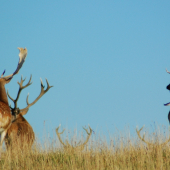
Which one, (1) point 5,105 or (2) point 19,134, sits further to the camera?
(2) point 19,134

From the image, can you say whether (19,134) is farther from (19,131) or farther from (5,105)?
(5,105)

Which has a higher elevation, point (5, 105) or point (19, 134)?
point (5, 105)

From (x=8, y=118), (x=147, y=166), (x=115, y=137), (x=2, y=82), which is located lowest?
(x=147, y=166)

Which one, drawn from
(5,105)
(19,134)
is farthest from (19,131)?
(5,105)

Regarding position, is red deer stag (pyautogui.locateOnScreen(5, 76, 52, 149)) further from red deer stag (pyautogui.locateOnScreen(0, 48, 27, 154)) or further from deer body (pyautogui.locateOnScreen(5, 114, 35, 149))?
red deer stag (pyautogui.locateOnScreen(0, 48, 27, 154))

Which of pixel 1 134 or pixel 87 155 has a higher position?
pixel 1 134

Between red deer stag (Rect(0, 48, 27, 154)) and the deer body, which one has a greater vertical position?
red deer stag (Rect(0, 48, 27, 154))

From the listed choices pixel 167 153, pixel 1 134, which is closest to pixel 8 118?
pixel 1 134

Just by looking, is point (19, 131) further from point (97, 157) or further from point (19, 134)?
point (97, 157)

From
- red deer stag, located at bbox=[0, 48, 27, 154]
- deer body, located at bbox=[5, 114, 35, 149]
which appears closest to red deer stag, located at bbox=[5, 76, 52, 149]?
deer body, located at bbox=[5, 114, 35, 149]

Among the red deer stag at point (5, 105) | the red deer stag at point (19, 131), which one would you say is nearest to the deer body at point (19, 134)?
the red deer stag at point (19, 131)

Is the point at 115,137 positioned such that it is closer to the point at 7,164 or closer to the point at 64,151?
the point at 64,151

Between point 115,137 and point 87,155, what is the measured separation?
116cm

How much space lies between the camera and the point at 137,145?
869 centimetres
